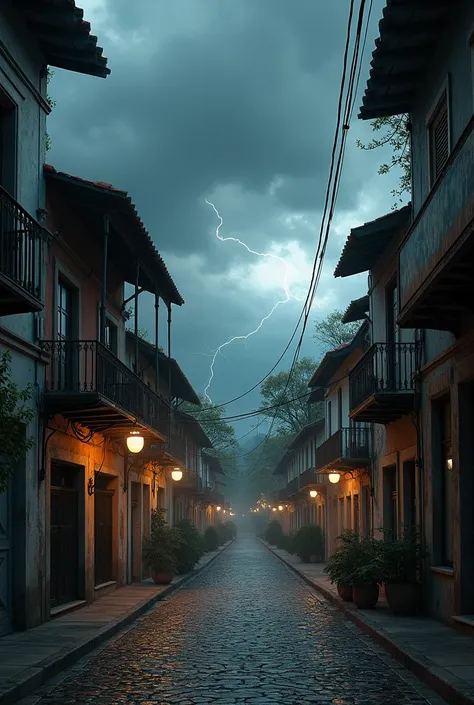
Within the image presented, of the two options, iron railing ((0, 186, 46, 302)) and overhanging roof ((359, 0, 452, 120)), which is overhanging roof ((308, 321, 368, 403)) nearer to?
overhanging roof ((359, 0, 452, 120))

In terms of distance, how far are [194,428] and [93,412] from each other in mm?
27514

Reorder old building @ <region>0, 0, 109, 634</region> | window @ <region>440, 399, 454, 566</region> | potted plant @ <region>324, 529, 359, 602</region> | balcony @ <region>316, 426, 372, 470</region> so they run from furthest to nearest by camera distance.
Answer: balcony @ <region>316, 426, 372, 470</region>, potted plant @ <region>324, 529, 359, 602</region>, window @ <region>440, 399, 454, 566</region>, old building @ <region>0, 0, 109, 634</region>

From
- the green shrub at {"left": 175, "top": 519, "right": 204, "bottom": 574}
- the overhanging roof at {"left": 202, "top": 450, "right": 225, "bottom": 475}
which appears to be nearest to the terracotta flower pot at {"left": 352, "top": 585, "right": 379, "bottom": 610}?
the green shrub at {"left": 175, "top": 519, "right": 204, "bottom": 574}

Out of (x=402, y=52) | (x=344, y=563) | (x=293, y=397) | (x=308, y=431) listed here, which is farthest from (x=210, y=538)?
(x=402, y=52)

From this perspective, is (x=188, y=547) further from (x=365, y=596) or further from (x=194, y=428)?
(x=194, y=428)

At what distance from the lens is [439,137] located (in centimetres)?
1366

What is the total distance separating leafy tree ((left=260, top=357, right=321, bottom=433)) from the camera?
69.2 metres

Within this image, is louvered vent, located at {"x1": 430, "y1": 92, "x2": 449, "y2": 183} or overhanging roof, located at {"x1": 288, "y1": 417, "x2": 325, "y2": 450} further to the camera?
overhanging roof, located at {"x1": 288, "y1": 417, "x2": 325, "y2": 450}

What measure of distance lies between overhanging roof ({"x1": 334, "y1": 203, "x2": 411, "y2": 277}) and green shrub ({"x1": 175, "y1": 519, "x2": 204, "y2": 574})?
10827 mm

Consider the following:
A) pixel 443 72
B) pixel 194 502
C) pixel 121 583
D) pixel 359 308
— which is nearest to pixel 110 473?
pixel 121 583

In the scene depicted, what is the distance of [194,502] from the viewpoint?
170 feet

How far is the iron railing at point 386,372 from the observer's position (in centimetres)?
1592

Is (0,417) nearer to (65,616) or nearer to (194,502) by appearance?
(65,616)

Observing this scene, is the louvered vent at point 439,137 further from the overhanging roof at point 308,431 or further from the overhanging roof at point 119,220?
the overhanging roof at point 308,431
